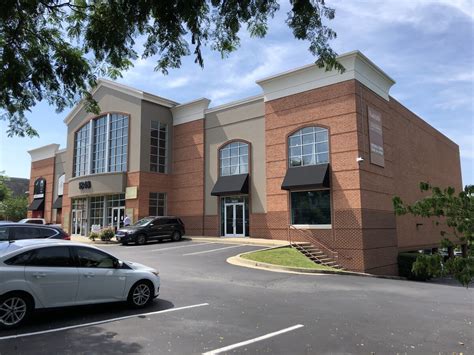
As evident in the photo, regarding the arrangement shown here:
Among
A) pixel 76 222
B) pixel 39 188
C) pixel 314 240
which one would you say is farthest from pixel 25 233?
pixel 39 188

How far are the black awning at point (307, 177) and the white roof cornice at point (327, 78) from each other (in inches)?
201

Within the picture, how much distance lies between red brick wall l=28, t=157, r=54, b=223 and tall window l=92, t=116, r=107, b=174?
1424 centimetres

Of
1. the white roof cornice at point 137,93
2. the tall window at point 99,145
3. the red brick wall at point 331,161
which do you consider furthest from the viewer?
the tall window at point 99,145

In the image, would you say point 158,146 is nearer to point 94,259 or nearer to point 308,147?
point 308,147

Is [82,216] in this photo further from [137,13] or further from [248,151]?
[137,13]

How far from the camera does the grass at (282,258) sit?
16.9m

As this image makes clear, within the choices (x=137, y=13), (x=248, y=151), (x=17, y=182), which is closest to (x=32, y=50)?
(x=137, y=13)

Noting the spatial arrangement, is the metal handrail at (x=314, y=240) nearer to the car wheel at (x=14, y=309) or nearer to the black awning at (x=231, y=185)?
the black awning at (x=231, y=185)

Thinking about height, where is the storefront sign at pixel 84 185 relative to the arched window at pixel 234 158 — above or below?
below

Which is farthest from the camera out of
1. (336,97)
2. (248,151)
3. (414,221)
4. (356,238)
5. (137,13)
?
(414,221)

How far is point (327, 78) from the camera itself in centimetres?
2453

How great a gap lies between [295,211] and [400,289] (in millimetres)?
12569

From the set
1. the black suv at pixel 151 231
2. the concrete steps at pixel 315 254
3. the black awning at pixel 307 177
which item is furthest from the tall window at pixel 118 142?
the concrete steps at pixel 315 254

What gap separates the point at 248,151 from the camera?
28328mm
